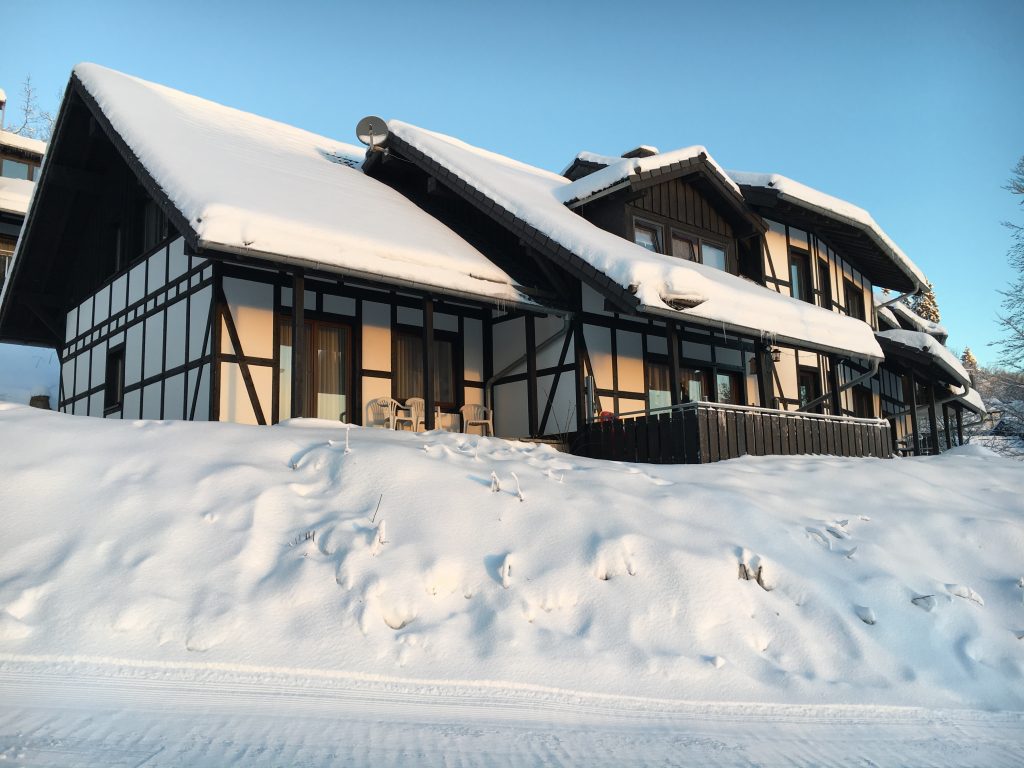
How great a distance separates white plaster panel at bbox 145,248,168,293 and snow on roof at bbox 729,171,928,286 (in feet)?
34.5

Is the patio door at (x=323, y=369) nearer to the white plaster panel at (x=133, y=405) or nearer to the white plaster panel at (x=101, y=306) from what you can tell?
the white plaster panel at (x=133, y=405)

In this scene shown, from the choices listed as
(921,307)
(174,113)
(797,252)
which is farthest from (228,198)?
(921,307)

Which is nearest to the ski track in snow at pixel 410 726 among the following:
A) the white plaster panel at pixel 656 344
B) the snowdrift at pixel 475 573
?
the snowdrift at pixel 475 573

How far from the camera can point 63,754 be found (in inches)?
124

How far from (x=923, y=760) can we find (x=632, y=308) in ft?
24.9

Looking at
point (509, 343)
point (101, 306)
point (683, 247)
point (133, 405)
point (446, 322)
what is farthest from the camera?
point (683, 247)

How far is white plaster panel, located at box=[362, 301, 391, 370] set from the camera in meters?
12.3

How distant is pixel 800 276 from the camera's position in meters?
18.2

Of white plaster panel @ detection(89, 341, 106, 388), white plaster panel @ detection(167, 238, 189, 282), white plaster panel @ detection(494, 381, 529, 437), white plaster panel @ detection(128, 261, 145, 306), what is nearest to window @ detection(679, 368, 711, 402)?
white plaster panel @ detection(494, 381, 529, 437)

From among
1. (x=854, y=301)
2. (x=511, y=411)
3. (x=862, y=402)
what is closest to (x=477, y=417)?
(x=511, y=411)

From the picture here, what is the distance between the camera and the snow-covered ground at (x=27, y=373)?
19797 millimetres

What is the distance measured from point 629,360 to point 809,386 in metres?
5.92

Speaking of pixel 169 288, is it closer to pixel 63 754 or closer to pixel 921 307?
pixel 63 754

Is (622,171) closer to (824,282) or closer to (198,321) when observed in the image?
(198,321)
